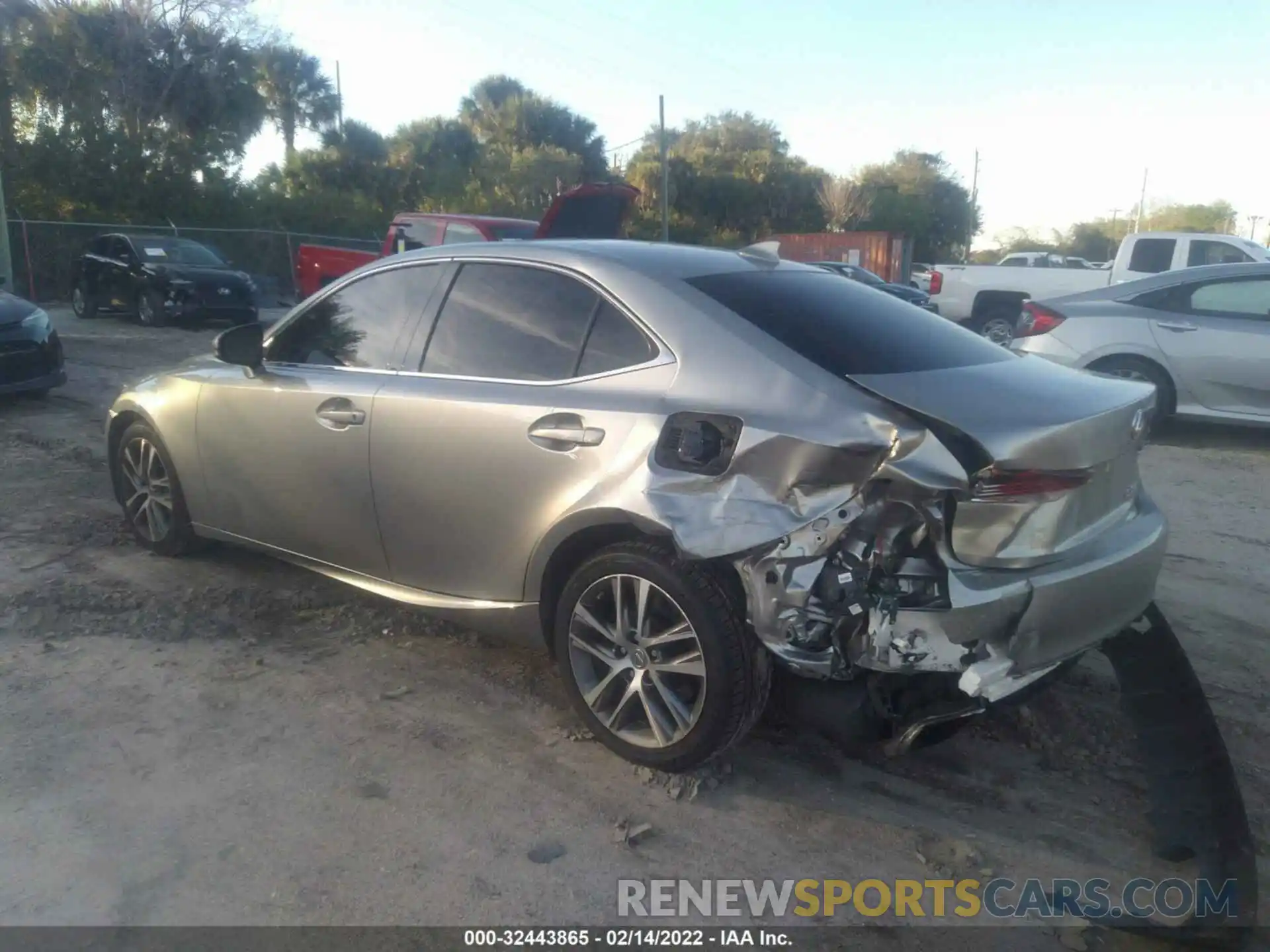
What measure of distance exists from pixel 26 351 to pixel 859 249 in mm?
32888

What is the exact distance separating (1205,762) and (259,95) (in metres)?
33.8

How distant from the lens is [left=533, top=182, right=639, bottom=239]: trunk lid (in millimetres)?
10391

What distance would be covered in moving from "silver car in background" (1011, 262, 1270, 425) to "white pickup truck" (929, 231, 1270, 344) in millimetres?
5957

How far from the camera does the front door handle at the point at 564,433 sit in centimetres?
343

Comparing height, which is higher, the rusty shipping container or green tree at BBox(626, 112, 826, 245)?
green tree at BBox(626, 112, 826, 245)

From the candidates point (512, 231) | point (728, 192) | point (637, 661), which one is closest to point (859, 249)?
point (728, 192)

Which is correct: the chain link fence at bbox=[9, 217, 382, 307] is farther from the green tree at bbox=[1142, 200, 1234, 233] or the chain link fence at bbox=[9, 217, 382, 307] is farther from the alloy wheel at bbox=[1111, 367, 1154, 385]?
the green tree at bbox=[1142, 200, 1234, 233]

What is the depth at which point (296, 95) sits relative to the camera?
39.6 meters

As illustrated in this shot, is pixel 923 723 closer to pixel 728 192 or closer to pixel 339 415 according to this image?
pixel 339 415

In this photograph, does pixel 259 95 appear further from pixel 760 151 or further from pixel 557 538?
pixel 557 538

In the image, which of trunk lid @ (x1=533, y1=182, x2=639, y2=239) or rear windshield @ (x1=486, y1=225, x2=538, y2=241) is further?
rear windshield @ (x1=486, y1=225, x2=538, y2=241)

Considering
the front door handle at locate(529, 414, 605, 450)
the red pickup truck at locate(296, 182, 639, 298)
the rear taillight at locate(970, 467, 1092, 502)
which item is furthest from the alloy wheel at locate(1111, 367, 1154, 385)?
the front door handle at locate(529, 414, 605, 450)

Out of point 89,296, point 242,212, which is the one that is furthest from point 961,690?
point 242,212

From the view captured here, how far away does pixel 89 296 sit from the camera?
17047mm
